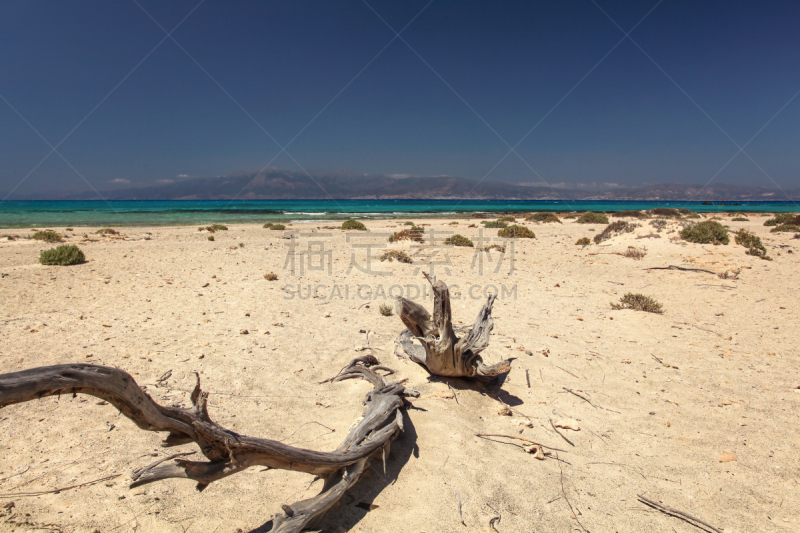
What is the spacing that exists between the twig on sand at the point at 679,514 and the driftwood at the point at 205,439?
2015 millimetres

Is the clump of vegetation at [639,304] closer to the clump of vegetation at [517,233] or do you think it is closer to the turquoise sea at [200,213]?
the clump of vegetation at [517,233]

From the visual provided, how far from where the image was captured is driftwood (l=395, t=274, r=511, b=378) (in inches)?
170

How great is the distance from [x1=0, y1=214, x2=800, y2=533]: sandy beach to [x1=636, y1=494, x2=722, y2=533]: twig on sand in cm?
6

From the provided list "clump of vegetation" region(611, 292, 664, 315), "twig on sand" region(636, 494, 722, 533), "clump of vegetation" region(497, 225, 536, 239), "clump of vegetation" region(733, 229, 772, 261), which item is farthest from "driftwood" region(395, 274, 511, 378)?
"clump of vegetation" region(497, 225, 536, 239)

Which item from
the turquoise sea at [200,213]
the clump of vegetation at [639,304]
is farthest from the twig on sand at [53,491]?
the turquoise sea at [200,213]

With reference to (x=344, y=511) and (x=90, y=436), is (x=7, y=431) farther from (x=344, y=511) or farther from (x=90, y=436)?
(x=344, y=511)

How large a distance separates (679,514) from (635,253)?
496 inches

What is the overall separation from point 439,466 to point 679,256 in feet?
43.7

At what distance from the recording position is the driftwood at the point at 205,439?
156 cm

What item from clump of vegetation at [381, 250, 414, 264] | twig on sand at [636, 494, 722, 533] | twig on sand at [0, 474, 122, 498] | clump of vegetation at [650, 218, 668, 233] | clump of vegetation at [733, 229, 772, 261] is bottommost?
twig on sand at [636, 494, 722, 533]

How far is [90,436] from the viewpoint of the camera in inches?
128

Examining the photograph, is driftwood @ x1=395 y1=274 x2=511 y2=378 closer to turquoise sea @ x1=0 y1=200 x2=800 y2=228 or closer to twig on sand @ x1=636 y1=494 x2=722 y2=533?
twig on sand @ x1=636 y1=494 x2=722 y2=533

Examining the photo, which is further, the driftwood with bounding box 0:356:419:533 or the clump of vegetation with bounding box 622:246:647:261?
the clump of vegetation with bounding box 622:246:647:261

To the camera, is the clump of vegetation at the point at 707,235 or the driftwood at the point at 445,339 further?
the clump of vegetation at the point at 707,235
